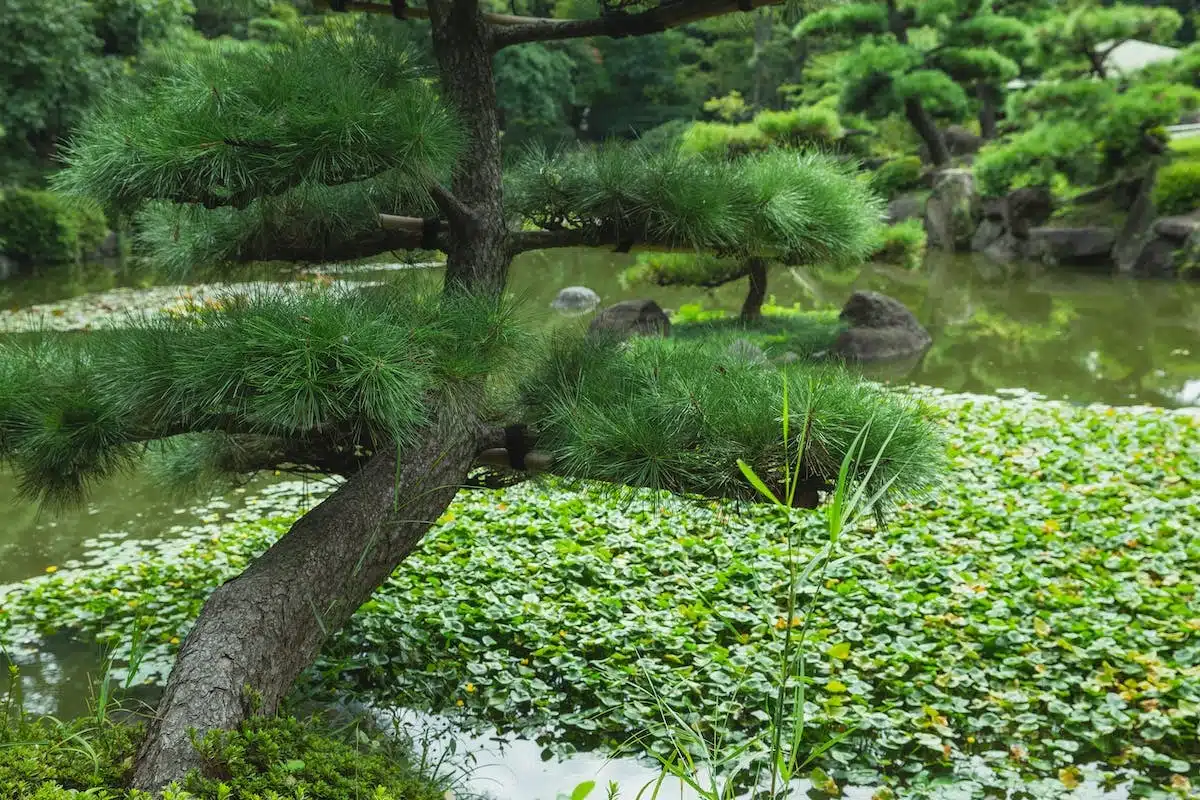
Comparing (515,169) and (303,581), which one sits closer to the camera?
(303,581)

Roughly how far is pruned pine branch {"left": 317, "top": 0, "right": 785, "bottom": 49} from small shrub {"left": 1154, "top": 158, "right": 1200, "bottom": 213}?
335 inches

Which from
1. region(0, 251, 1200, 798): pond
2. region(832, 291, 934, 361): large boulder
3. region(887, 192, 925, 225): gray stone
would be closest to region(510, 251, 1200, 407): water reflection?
region(0, 251, 1200, 798): pond

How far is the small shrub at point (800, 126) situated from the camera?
9039 mm

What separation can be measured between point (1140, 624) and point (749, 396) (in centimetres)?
142

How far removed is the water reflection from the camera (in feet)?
19.6

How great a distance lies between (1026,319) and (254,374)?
7.32m

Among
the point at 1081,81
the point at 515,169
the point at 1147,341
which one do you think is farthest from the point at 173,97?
the point at 1081,81

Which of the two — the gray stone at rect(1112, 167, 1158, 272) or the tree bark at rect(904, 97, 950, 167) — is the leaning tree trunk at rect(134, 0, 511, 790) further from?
the tree bark at rect(904, 97, 950, 167)

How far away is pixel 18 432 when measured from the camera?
234 cm

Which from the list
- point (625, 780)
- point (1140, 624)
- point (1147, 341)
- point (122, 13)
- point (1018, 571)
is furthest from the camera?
point (122, 13)

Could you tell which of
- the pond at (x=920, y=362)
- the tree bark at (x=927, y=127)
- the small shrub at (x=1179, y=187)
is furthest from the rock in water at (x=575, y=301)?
Answer: the small shrub at (x=1179, y=187)

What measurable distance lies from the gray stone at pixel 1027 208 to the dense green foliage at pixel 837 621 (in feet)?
26.0

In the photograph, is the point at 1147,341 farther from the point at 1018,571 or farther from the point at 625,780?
the point at 625,780

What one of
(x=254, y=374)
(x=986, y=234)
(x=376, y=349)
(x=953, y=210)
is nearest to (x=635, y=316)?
(x=376, y=349)
